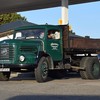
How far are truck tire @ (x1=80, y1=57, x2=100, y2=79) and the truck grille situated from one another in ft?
12.5

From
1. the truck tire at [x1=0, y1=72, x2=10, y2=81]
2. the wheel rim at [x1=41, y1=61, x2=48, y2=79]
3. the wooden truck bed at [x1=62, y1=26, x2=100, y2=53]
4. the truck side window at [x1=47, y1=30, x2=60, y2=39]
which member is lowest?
the truck tire at [x1=0, y1=72, x2=10, y2=81]

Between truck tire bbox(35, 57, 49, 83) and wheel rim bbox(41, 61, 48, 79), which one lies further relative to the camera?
wheel rim bbox(41, 61, 48, 79)

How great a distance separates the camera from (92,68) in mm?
19812

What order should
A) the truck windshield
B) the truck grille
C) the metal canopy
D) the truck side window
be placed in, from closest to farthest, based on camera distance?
the truck grille
the truck windshield
the truck side window
the metal canopy

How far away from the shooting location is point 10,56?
57.7ft

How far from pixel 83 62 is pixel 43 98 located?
7811 mm

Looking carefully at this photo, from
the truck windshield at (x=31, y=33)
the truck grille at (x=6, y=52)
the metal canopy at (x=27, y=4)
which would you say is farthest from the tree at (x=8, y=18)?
the truck grille at (x=6, y=52)

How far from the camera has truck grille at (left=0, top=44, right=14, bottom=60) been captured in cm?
1755

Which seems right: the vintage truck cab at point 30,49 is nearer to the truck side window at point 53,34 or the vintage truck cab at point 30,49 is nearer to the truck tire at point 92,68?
the truck side window at point 53,34

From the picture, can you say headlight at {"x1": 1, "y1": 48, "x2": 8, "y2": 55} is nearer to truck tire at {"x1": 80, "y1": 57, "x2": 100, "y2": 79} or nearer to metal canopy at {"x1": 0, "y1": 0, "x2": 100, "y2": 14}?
truck tire at {"x1": 80, "y1": 57, "x2": 100, "y2": 79}

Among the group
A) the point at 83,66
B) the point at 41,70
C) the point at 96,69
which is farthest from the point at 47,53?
the point at 96,69

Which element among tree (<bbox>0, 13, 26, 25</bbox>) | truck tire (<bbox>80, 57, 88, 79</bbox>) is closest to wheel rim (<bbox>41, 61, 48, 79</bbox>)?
truck tire (<bbox>80, 57, 88, 79</bbox>)

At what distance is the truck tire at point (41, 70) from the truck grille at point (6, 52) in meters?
1.20

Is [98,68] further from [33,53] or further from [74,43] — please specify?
[33,53]
